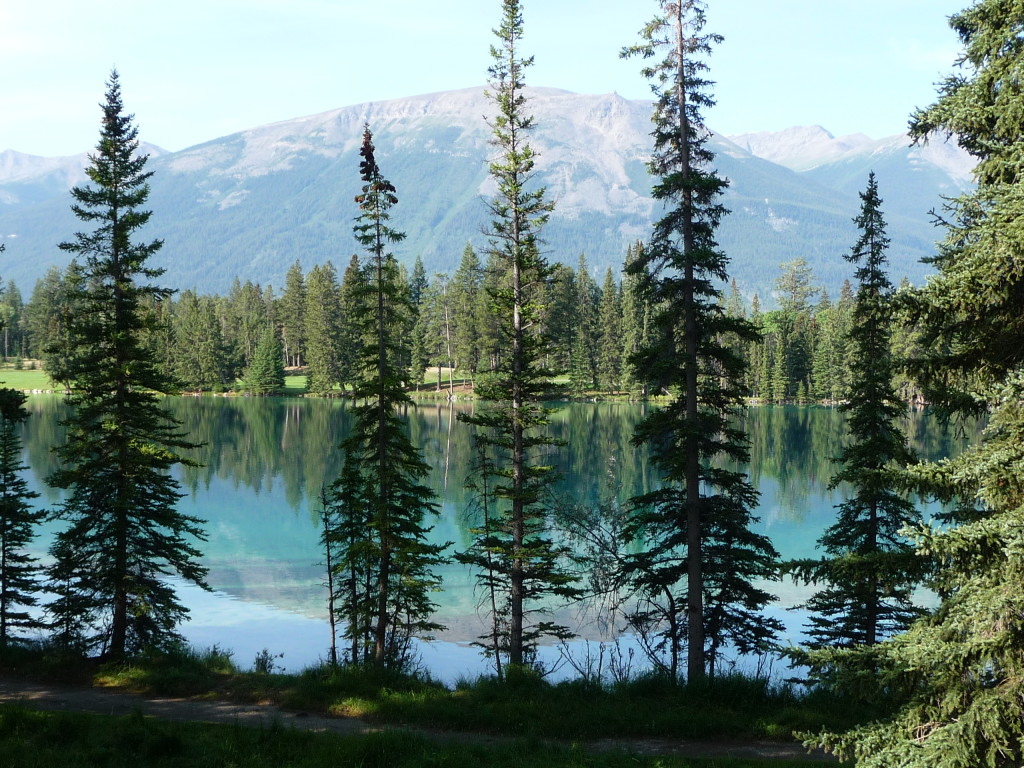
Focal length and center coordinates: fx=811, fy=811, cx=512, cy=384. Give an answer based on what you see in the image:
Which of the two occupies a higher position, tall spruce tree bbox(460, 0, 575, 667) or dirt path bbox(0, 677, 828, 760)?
tall spruce tree bbox(460, 0, 575, 667)

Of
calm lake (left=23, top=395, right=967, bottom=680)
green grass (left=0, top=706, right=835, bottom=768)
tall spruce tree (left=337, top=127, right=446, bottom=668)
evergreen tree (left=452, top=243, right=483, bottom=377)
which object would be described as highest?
evergreen tree (left=452, top=243, right=483, bottom=377)

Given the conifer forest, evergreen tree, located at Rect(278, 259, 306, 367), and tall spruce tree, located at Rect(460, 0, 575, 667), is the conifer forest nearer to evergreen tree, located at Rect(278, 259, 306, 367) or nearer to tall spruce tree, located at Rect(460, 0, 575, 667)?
tall spruce tree, located at Rect(460, 0, 575, 667)

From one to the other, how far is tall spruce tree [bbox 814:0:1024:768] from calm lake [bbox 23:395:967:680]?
762cm

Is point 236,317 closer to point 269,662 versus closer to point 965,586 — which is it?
point 269,662

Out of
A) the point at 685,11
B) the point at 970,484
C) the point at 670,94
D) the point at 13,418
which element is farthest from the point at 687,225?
the point at 13,418

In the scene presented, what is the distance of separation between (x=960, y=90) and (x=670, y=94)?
11.1 m

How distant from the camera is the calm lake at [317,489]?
2967 cm

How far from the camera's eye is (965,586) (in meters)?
7.18

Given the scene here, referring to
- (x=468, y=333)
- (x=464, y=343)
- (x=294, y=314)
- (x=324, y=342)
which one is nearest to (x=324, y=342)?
(x=324, y=342)

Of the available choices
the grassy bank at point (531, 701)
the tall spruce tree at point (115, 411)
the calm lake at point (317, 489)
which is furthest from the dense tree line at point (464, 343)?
the grassy bank at point (531, 701)

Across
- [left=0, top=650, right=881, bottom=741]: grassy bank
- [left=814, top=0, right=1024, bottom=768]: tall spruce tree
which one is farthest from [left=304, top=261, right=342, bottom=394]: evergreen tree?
[left=814, top=0, right=1024, bottom=768]: tall spruce tree

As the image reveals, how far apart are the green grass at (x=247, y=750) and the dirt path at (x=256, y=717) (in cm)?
63

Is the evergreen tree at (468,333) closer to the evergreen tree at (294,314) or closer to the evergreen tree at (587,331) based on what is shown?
the evergreen tree at (587,331)

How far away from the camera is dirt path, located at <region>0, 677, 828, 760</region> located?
1208 centimetres
